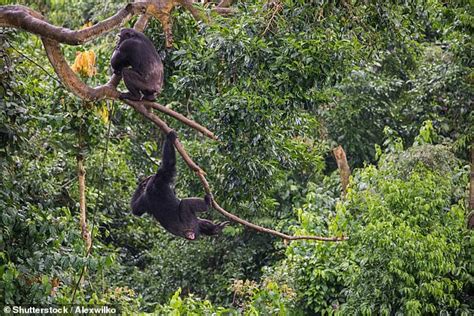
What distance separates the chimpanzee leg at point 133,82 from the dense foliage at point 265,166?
37cm

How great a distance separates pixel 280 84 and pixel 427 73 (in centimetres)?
620

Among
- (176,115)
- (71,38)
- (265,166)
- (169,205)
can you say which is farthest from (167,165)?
(71,38)

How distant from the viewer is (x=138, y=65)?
7.13 m

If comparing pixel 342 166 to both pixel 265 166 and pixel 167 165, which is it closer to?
pixel 265 166

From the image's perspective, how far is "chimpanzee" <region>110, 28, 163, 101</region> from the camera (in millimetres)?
6887

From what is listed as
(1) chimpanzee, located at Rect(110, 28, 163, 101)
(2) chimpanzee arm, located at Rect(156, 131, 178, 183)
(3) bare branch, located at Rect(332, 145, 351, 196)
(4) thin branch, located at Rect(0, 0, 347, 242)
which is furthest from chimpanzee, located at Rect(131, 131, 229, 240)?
(3) bare branch, located at Rect(332, 145, 351, 196)

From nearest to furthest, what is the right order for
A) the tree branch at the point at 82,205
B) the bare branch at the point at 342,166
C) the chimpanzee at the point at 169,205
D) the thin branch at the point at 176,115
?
the thin branch at the point at 176,115 < the chimpanzee at the point at 169,205 < the tree branch at the point at 82,205 < the bare branch at the point at 342,166

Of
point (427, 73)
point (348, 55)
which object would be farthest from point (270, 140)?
point (427, 73)

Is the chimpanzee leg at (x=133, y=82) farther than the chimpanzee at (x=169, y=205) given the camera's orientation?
No

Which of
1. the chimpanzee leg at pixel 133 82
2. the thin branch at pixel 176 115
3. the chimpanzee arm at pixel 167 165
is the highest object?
the chimpanzee leg at pixel 133 82

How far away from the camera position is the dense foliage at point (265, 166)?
7.32 metres

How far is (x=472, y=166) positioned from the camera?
10352 mm

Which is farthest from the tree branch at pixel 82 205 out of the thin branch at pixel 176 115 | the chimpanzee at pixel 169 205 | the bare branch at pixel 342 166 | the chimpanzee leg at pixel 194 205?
the bare branch at pixel 342 166

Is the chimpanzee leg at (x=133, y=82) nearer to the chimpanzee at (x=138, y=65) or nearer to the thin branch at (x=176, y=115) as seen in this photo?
the chimpanzee at (x=138, y=65)
